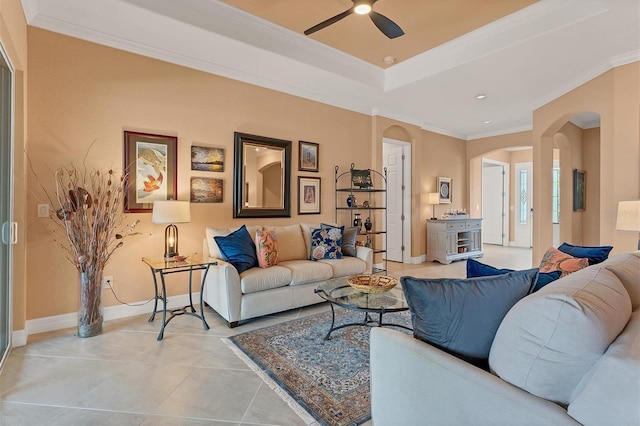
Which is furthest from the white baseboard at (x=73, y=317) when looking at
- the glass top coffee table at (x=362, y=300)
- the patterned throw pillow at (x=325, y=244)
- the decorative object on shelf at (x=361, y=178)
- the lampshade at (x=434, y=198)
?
the lampshade at (x=434, y=198)

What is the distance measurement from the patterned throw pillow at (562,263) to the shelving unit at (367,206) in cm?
277

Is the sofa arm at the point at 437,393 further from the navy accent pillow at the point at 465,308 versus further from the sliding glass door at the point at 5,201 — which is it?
the sliding glass door at the point at 5,201

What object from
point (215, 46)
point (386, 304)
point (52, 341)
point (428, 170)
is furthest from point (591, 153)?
point (52, 341)

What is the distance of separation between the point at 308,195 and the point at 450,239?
3448 millimetres

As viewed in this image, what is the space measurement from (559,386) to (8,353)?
11.7 feet

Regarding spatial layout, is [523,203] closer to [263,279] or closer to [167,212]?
[263,279]

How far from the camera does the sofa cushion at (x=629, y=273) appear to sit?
137 centimetres

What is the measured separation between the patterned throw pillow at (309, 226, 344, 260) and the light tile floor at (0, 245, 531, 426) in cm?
131

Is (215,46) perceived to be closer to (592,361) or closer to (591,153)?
(592,361)

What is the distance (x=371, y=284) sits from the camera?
2.70m

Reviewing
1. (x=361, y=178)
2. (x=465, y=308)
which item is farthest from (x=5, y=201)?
(x=361, y=178)

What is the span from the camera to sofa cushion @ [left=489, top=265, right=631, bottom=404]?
2.98 feet

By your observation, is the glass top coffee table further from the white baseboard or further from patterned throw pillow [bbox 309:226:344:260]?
the white baseboard

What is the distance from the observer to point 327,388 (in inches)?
81.3
